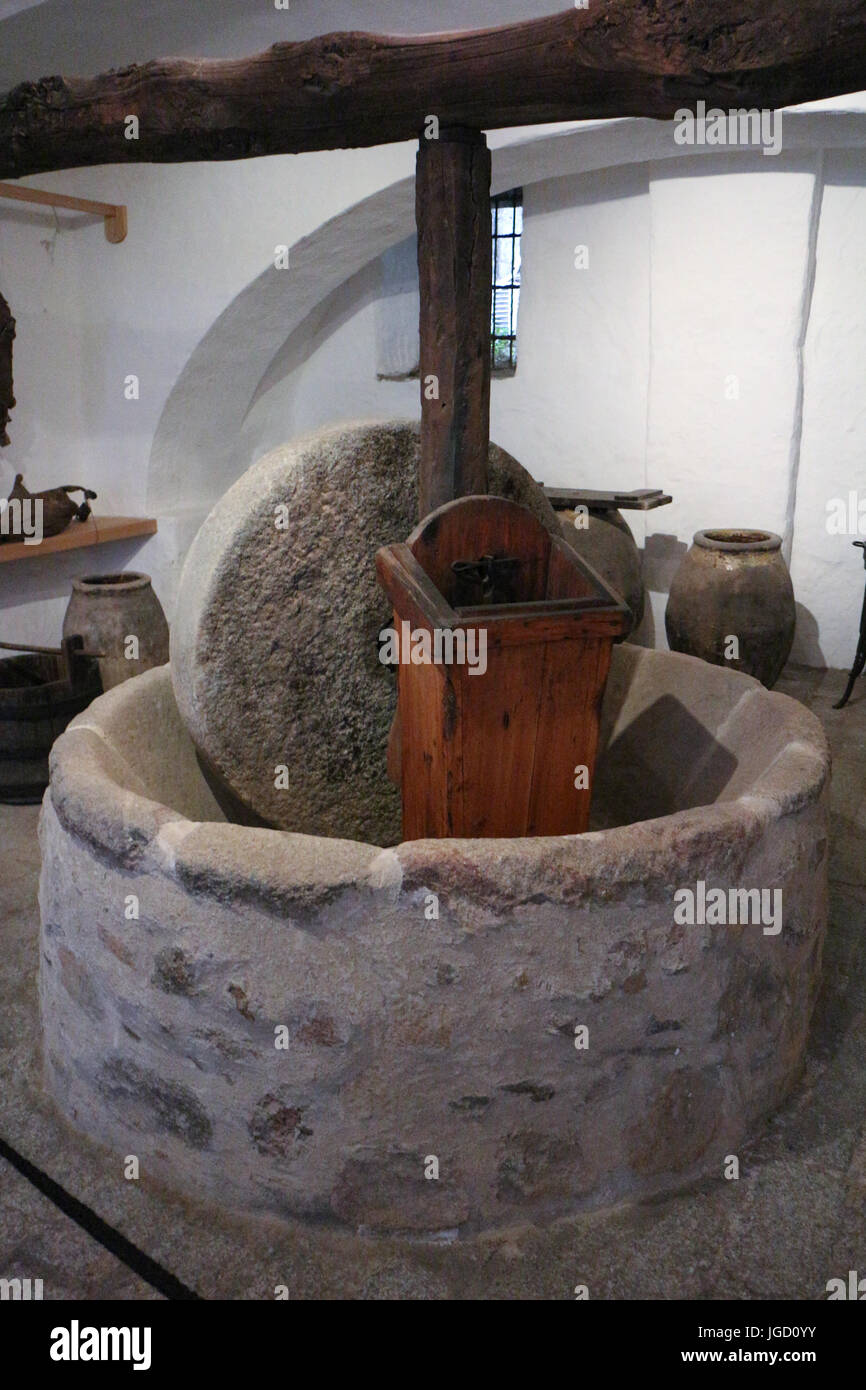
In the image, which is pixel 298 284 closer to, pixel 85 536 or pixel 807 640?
pixel 85 536

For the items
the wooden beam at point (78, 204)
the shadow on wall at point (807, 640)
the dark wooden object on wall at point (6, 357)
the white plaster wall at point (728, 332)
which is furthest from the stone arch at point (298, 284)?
the shadow on wall at point (807, 640)

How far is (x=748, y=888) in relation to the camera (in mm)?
2061

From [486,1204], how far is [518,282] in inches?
215

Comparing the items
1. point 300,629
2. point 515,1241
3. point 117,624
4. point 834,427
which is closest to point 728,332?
point 834,427

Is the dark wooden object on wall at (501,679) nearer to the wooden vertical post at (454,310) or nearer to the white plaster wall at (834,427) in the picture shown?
the wooden vertical post at (454,310)

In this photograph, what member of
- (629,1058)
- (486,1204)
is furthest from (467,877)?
(486,1204)

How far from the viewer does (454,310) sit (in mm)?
2480

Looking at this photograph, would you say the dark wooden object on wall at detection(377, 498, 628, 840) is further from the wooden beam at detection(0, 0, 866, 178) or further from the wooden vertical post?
the wooden beam at detection(0, 0, 866, 178)

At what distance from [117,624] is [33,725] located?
73 cm

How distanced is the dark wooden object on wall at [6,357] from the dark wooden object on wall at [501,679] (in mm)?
3096

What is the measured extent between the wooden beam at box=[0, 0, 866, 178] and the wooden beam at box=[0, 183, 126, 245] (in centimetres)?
190

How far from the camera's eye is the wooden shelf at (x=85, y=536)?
4.70 meters

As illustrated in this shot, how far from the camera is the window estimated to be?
6.23 meters
